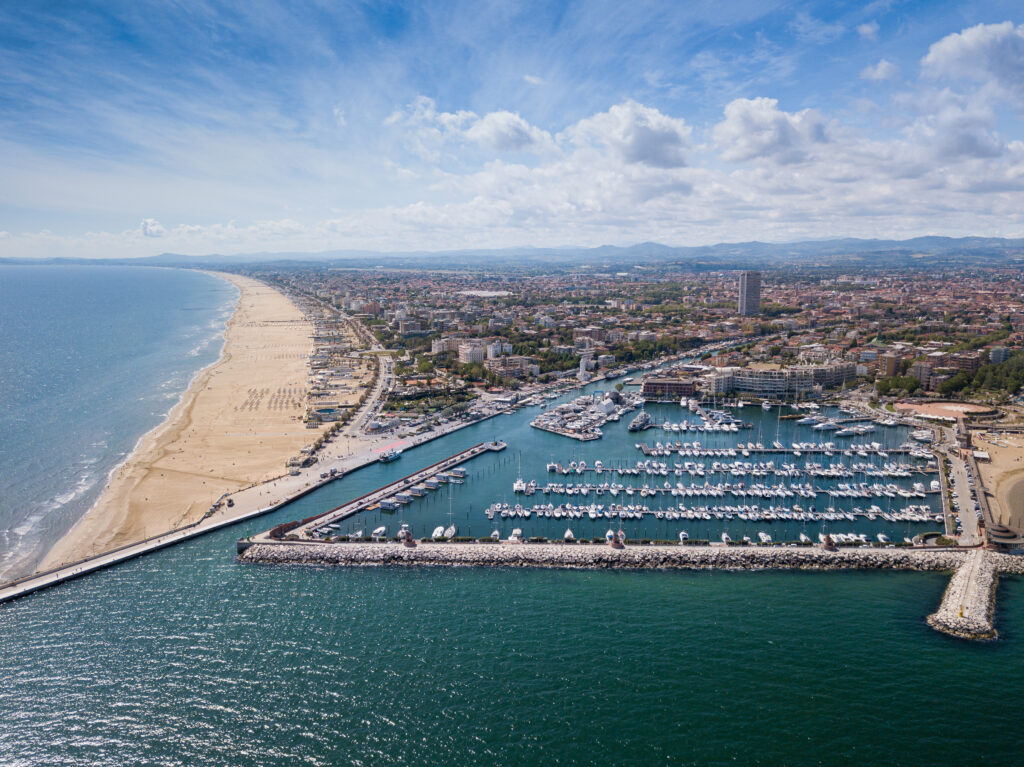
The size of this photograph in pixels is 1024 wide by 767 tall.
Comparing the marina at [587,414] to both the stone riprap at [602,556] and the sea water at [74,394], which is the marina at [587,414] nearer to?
the stone riprap at [602,556]

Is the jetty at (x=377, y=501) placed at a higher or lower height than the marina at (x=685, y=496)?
higher

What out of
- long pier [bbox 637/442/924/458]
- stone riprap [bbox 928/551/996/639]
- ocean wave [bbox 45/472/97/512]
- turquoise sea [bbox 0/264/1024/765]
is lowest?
turquoise sea [bbox 0/264/1024/765]

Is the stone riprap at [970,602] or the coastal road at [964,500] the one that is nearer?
the stone riprap at [970,602]

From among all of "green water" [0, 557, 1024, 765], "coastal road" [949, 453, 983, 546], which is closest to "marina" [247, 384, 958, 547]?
"coastal road" [949, 453, 983, 546]

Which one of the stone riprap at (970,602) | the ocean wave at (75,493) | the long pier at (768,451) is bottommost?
the stone riprap at (970,602)

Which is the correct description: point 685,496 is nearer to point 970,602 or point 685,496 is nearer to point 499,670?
point 970,602

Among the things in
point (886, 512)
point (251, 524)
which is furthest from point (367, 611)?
point (886, 512)

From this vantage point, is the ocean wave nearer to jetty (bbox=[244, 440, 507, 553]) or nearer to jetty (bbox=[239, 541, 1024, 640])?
jetty (bbox=[244, 440, 507, 553])

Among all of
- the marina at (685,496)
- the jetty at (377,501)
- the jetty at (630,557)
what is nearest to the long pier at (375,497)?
the jetty at (377,501)
